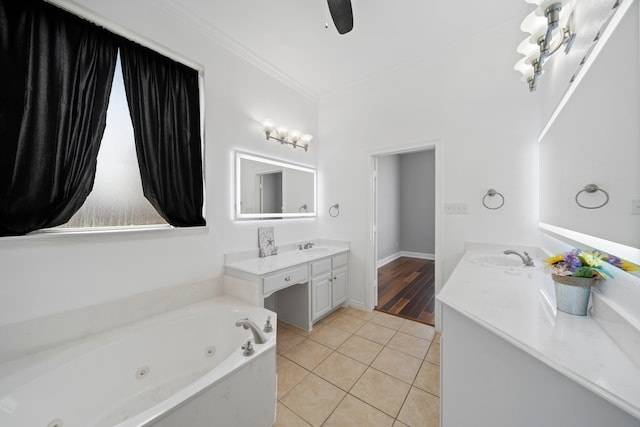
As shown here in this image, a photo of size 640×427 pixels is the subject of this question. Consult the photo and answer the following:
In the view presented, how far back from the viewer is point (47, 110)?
128cm

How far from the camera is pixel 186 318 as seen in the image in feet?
5.40

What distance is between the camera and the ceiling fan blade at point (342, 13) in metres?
1.34

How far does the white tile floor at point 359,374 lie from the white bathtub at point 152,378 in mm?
341

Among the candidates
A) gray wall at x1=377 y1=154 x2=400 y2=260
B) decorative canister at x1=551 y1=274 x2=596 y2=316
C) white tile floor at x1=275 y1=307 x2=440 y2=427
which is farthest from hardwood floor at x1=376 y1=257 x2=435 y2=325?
decorative canister at x1=551 y1=274 x2=596 y2=316

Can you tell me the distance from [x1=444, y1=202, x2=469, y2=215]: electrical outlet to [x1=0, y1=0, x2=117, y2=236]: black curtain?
9.37ft

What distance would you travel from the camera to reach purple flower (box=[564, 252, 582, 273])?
0.95m

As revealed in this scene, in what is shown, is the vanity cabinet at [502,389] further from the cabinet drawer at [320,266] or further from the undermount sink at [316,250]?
the undermount sink at [316,250]

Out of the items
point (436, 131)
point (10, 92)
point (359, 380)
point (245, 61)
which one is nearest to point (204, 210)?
point (10, 92)

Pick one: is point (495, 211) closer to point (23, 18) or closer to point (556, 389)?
point (556, 389)

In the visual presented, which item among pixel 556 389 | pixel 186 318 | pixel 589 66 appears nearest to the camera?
pixel 556 389

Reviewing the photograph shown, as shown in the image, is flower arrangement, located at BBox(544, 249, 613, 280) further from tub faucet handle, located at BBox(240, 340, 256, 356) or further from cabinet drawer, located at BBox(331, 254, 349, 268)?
cabinet drawer, located at BBox(331, 254, 349, 268)

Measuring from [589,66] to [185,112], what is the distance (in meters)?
2.44

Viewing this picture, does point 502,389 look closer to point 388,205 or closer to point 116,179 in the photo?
point 116,179

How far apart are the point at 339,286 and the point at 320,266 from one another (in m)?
0.48
